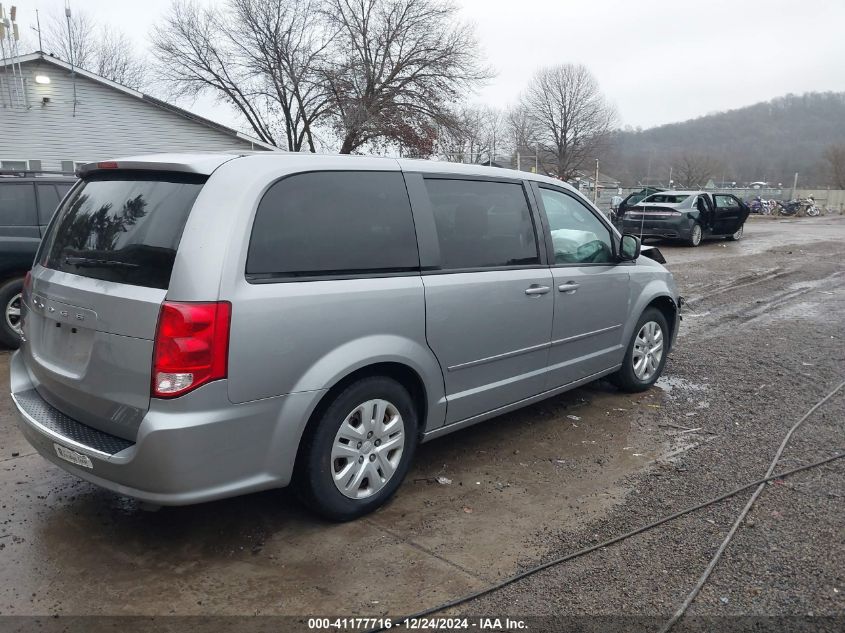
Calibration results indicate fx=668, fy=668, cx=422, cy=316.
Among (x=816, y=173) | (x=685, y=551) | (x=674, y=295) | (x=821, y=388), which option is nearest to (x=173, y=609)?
(x=685, y=551)

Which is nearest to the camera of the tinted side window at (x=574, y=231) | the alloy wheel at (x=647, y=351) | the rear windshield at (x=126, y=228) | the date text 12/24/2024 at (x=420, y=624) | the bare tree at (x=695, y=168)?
the date text 12/24/2024 at (x=420, y=624)

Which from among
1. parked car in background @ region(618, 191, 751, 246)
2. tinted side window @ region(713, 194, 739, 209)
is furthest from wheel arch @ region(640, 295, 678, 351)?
tinted side window @ region(713, 194, 739, 209)

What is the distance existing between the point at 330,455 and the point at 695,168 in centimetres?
6528

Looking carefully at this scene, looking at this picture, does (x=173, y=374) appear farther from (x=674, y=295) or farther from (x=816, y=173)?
(x=816, y=173)

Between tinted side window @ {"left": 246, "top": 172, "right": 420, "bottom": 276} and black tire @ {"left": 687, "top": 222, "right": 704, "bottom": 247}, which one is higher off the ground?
tinted side window @ {"left": 246, "top": 172, "right": 420, "bottom": 276}

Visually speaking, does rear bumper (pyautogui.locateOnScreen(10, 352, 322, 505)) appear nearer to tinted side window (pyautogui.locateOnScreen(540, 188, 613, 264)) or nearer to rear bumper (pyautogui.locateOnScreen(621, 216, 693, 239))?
tinted side window (pyautogui.locateOnScreen(540, 188, 613, 264))

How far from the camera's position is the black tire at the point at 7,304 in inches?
264

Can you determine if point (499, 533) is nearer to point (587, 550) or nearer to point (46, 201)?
point (587, 550)

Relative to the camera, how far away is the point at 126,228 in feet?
10.1

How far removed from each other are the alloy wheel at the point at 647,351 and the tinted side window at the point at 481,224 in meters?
1.63

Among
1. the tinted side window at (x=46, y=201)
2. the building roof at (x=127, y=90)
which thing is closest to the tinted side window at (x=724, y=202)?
the building roof at (x=127, y=90)

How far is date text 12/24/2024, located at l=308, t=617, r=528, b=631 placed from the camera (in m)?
2.63

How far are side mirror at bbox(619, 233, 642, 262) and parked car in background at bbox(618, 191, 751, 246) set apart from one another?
522 inches

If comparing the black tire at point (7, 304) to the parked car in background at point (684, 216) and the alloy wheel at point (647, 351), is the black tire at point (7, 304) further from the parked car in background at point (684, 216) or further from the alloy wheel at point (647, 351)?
the parked car in background at point (684, 216)
